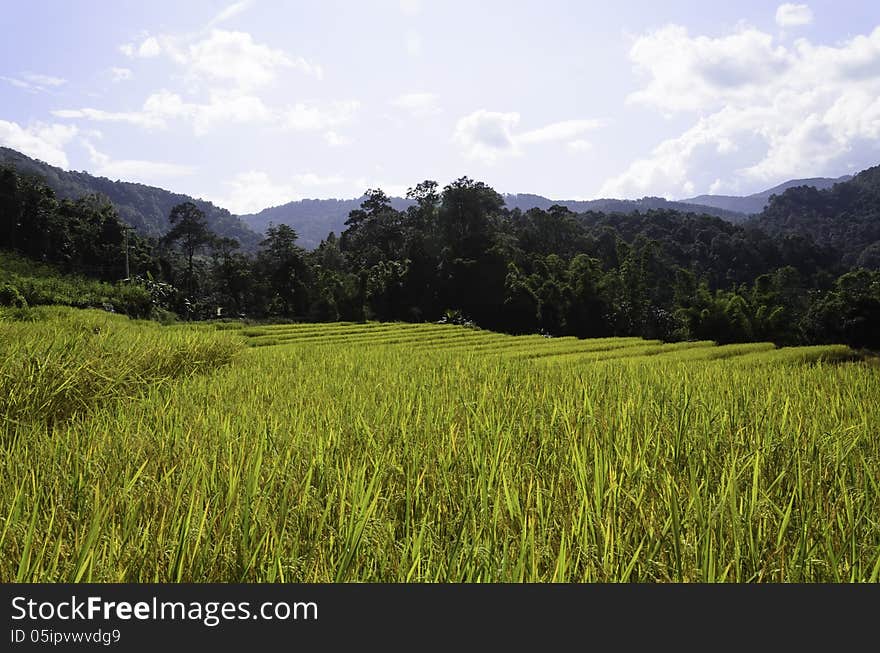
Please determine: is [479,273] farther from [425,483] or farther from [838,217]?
[838,217]

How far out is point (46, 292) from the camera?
28.8 m

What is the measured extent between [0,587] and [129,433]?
2.50 metres

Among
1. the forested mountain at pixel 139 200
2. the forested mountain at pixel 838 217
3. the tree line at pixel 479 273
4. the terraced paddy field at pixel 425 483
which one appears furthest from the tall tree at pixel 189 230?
the forested mountain at pixel 139 200

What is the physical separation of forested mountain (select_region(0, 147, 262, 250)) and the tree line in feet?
291

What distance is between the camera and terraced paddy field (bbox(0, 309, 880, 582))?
191cm

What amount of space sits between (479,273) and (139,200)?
168834 mm

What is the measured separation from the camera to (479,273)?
43.5 meters

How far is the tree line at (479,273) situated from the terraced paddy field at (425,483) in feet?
111

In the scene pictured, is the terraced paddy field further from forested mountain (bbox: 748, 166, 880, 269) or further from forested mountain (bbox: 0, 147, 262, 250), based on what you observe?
forested mountain (bbox: 0, 147, 262, 250)

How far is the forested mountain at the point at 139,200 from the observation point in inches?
5497

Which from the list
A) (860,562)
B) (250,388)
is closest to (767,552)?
(860,562)

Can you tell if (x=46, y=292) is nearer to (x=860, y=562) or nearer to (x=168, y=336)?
(x=168, y=336)

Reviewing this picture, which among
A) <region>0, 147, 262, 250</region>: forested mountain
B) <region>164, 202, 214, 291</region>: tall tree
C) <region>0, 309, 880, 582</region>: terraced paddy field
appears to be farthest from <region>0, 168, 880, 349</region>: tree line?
<region>0, 147, 262, 250</region>: forested mountain

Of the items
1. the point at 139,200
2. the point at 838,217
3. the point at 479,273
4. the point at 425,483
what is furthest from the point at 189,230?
the point at 139,200
